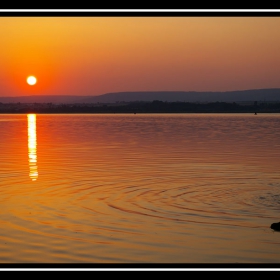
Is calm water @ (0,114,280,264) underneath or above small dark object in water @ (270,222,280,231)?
underneath

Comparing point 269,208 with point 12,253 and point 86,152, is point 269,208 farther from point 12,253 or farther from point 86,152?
point 86,152

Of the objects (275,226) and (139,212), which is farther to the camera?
(139,212)

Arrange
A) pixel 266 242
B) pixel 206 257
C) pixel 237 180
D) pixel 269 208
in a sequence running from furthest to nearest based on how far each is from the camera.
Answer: pixel 237 180 < pixel 269 208 < pixel 266 242 < pixel 206 257

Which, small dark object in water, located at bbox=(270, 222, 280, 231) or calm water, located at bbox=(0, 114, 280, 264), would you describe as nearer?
calm water, located at bbox=(0, 114, 280, 264)

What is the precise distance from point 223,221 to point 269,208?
6.88 ft

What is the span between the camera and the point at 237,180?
2062 cm

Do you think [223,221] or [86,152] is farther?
[86,152]

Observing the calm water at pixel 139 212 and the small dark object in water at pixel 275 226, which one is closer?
the calm water at pixel 139 212

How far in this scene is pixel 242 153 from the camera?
107 feet

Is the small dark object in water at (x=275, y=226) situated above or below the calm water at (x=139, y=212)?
above
